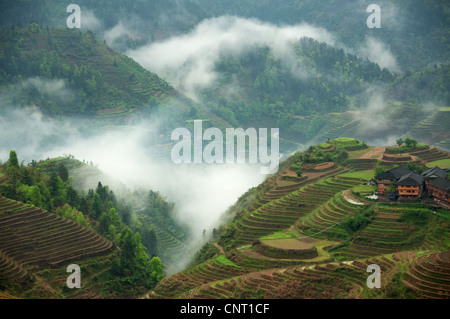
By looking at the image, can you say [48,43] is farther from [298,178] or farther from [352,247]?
[352,247]

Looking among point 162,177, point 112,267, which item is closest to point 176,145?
point 162,177

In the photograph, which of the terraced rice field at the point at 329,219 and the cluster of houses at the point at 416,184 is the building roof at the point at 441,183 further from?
the terraced rice field at the point at 329,219

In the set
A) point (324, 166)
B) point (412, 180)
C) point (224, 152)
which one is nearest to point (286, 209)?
point (412, 180)

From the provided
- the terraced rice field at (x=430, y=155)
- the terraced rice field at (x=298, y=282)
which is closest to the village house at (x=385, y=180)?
the terraced rice field at (x=298, y=282)

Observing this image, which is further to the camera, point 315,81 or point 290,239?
point 315,81

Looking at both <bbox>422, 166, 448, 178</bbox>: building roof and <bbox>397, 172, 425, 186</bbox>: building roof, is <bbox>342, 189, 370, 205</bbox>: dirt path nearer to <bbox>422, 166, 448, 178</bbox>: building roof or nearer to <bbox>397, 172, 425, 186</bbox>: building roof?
<bbox>397, 172, 425, 186</bbox>: building roof

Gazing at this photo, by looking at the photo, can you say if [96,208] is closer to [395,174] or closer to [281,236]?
[281,236]

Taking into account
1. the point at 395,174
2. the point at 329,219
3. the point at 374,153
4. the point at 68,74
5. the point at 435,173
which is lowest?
the point at 329,219
